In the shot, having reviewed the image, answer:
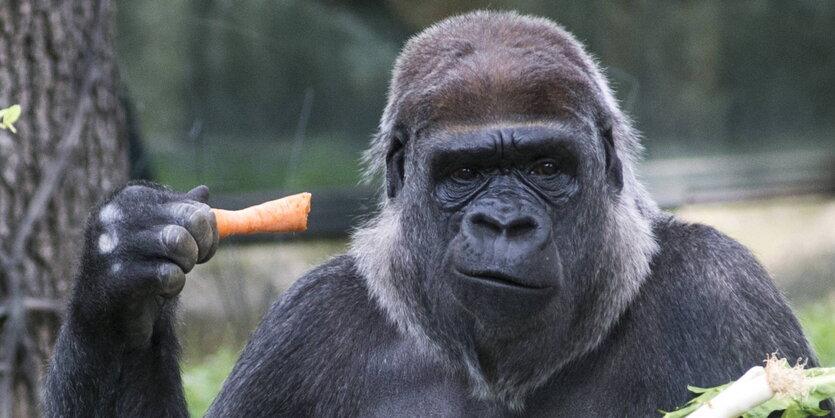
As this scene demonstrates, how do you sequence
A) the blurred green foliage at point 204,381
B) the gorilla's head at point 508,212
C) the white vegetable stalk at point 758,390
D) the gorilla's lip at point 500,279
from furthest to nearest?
the blurred green foliage at point 204,381
the gorilla's head at point 508,212
the gorilla's lip at point 500,279
the white vegetable stalk at point 758,390

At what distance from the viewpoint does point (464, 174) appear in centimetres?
396


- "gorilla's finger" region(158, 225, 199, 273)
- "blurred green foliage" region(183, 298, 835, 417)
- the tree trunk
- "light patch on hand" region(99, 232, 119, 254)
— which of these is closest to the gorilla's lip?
"gorilla's finger" region(158, 225, 199, 273)

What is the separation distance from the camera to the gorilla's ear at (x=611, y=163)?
4.12 meters

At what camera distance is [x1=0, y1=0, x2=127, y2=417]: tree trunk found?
236 inches

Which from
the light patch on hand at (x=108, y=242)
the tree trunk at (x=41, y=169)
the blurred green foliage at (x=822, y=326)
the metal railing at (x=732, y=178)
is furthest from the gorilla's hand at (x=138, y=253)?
the metal railing at (x=732, y=178)

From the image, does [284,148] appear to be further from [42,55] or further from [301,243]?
[42,55]

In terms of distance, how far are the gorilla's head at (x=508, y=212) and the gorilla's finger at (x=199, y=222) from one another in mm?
681

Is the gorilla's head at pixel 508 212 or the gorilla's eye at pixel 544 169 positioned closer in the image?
the gorilla's head at pixel 508 212

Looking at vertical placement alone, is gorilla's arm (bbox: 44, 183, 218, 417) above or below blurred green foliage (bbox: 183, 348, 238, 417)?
above

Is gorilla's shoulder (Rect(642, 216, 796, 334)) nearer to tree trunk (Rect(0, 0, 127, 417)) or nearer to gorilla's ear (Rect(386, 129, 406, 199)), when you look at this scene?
gorilla's ear (Rect(386, 129, 406, 199))

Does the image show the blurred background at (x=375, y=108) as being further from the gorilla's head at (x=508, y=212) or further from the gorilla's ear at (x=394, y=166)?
the gorilla's head at (x=508, y=212)

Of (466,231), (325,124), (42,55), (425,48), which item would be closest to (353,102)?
(325,124)

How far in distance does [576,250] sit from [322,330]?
1.11 metres

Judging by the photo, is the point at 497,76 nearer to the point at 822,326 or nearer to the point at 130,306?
the point at 130,306
